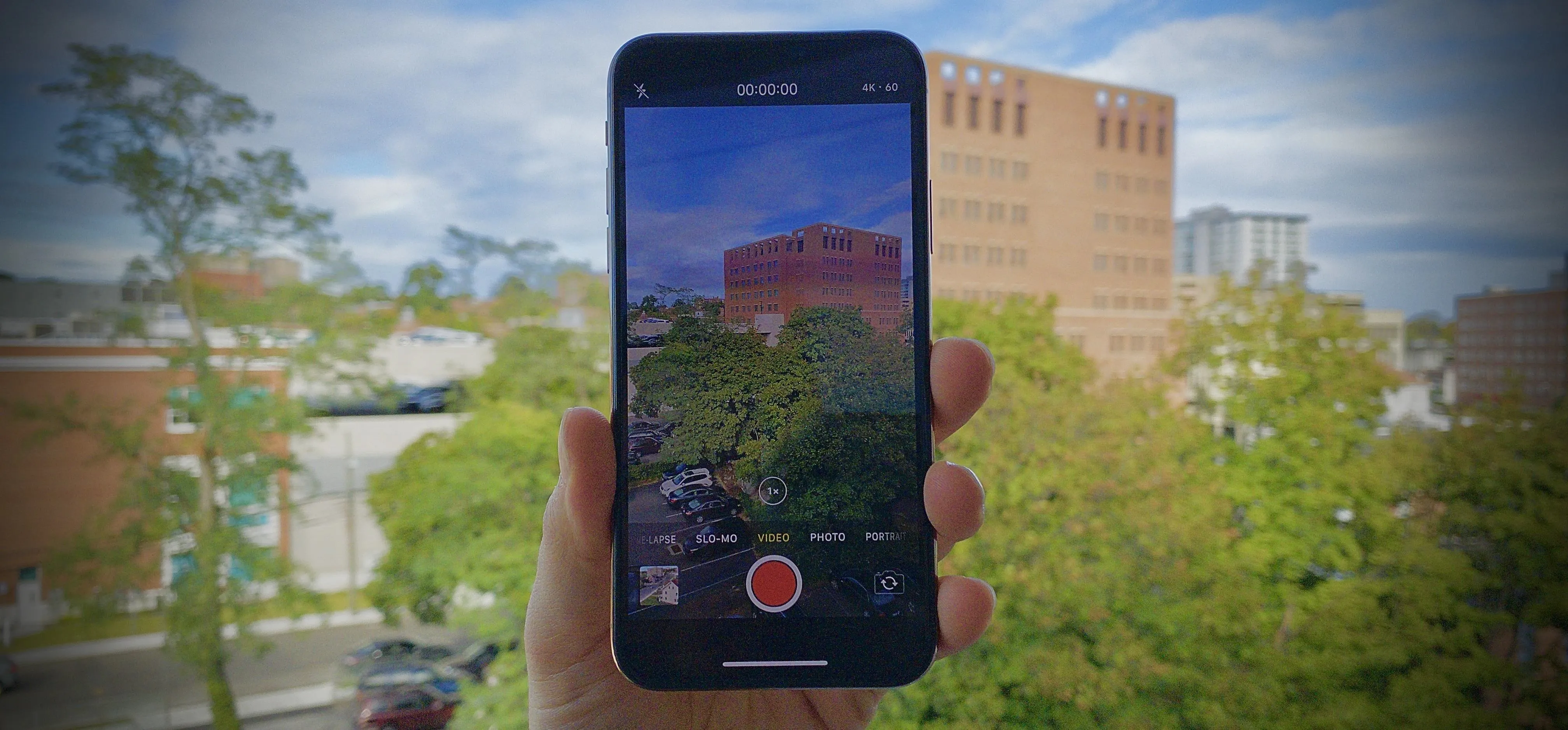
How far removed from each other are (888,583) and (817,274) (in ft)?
0.84

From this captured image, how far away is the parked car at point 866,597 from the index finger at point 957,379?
140mm

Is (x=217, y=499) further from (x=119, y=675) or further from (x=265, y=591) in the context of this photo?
→ (x=119, y=675)

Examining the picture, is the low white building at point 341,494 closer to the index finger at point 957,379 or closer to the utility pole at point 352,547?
the utility pole at point 352,547

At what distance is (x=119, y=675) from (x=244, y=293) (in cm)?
124

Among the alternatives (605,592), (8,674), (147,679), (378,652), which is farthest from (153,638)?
(605,592)

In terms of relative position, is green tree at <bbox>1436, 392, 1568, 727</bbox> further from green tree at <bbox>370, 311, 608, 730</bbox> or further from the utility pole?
the utility pole

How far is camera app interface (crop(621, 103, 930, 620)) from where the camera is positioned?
0.73 metres

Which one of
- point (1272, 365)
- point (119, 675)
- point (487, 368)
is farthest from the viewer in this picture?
point (1272, 365)

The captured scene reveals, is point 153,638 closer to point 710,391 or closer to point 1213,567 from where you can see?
point 710,391

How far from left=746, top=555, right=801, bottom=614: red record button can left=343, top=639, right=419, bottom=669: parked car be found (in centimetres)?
265

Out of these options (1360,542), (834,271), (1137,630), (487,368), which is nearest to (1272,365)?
(1360,542)

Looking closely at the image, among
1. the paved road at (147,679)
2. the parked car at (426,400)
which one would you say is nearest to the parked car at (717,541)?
the paved road at (147,679)

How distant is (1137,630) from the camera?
312 cm

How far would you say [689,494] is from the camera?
735mm
